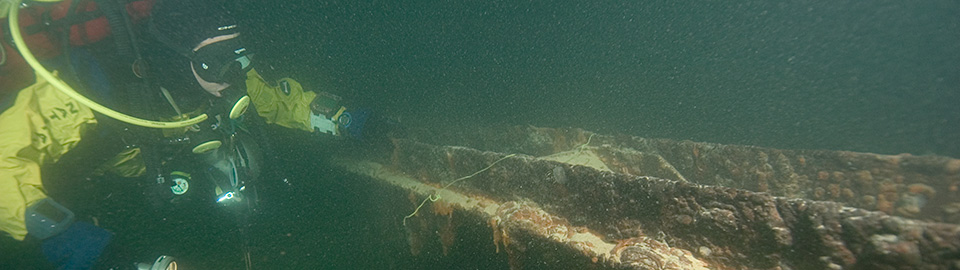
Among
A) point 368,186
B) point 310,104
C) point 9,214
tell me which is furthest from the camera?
point 368,186

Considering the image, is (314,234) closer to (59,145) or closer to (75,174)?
(75,174)

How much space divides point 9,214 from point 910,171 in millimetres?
5857

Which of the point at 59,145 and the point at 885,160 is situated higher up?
the point at 885,160

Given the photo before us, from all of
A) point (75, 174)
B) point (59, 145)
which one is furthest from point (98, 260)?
point (75, 174)

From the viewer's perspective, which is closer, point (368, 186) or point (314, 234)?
point (368, 186)

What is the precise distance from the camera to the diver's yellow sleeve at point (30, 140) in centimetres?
221

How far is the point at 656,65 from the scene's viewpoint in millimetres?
26547

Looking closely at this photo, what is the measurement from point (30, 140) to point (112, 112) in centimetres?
44

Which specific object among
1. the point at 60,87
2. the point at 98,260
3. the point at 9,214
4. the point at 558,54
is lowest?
the point at 98,260

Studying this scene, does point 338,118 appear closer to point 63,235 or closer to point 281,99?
point 281,99

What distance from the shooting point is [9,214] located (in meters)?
2.21

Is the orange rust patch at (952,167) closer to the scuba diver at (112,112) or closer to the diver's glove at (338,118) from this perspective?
the diver's glove at (338,118)

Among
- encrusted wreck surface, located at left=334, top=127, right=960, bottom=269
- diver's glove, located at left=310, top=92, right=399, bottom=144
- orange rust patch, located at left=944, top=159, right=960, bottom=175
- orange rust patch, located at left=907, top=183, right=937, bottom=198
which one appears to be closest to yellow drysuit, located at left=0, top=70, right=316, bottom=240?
diver's glove, located at left=310, top=92, right=399, bottom=144

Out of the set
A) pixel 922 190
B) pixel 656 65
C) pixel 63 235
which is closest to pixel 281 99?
pixel 63 235
